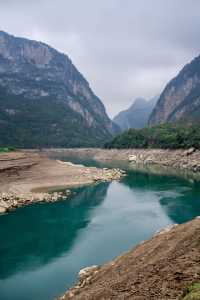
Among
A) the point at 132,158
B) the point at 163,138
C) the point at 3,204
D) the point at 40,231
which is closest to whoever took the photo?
the point at 40,231

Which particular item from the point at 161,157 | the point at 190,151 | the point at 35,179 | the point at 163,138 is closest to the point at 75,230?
the point at 35,179

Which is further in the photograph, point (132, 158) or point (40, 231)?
point (132, 158)

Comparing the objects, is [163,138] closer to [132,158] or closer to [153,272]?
[132,158]

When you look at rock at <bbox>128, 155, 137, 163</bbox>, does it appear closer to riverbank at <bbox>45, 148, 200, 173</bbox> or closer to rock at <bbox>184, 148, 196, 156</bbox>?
Answer: riverbank at <bbox>45, 148, 200, 173</bbox>

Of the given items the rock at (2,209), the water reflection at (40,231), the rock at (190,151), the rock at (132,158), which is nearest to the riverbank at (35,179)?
the rock at (2,209)

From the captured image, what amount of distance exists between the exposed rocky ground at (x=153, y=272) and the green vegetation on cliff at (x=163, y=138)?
6535 centimetres

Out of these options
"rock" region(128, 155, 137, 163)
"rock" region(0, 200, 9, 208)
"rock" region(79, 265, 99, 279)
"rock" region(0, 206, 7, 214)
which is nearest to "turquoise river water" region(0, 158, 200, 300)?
→ "rock" region(0, 206, 7, 214)

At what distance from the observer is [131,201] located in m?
48.4

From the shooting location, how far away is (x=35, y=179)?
60.1m

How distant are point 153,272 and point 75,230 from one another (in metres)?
20.3

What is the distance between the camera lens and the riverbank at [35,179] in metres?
46.7

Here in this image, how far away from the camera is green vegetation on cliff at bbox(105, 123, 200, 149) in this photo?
8556 centimetres

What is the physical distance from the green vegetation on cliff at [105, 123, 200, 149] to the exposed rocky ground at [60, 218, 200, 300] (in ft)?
214

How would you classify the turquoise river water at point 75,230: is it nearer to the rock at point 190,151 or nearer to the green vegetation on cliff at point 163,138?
the rock at point 190,151
